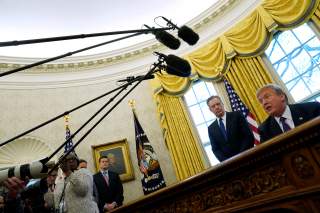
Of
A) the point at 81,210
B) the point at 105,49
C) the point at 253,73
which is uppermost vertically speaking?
the point at 105,49

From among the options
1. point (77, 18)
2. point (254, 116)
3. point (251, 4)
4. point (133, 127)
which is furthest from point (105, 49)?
point (254, 116)

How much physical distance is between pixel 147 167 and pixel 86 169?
258 cm

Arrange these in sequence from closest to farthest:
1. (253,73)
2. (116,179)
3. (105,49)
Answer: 1. (116,179)
2. (253,73)
3. (105,49)

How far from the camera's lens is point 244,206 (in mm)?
1158

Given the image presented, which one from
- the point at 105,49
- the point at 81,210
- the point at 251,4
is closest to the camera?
the point at 81,210

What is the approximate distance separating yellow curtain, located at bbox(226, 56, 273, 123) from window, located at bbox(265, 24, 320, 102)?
412 mm

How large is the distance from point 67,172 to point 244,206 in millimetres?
1659

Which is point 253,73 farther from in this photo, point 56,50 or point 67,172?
point 56,50

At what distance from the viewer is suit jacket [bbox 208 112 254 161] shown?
2830 millimetres

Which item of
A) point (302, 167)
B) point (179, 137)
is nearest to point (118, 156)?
point (179, 137)

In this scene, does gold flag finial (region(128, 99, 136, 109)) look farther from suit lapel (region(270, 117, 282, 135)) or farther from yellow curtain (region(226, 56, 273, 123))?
suit lapel (region(270, 117, 282, 135))

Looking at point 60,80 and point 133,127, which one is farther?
point 60,80

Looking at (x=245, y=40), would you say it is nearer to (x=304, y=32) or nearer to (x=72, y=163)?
(x=304, y=32)

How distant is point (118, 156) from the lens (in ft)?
18.1
